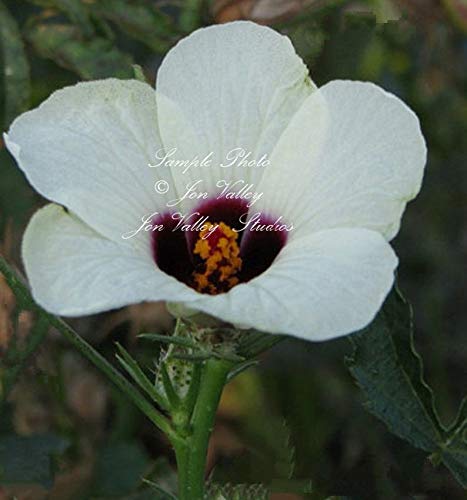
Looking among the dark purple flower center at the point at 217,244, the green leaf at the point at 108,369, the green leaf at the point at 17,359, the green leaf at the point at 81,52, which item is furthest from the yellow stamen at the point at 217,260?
the green leaf at the point at 81,52

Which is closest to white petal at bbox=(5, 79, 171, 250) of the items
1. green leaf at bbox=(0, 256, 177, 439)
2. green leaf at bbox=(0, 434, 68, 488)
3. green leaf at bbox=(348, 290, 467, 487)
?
green leaf at bbox=(0, 256, 177, 439)

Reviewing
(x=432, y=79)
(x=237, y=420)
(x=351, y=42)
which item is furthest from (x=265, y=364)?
(x=432, y=79)

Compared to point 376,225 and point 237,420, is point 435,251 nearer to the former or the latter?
point 237,420

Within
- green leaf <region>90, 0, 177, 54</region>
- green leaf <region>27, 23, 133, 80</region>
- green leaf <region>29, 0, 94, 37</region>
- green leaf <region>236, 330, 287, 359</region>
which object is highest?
green leaf <region>236, 330, 287, 359</region>

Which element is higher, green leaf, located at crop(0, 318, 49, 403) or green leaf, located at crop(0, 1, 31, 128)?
green leaf, located at crop(0, 1, 31, 128)

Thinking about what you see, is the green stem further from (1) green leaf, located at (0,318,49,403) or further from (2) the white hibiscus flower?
(1) green leaf, located at (0,318,49,403)

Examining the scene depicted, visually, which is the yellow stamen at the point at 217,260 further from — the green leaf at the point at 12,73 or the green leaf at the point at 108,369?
the green leaf at the point at 12,73
